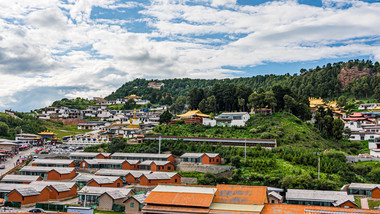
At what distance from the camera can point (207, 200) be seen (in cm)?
2416

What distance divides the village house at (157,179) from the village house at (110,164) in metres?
5.65

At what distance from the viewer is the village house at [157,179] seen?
37.2 metres

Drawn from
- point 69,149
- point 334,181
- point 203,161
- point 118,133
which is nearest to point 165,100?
point 118,133

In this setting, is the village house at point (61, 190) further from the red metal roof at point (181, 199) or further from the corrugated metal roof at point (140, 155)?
the red metal roof at point (181, 199)

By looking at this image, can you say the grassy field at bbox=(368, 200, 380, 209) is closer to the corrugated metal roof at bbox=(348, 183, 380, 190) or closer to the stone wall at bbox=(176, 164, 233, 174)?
the corrugated metal roof at bbox=(348, 183, 380, 190)

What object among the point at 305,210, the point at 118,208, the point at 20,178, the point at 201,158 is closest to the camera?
the point at 305,210

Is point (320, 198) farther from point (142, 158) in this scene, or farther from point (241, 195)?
point (142, 158)

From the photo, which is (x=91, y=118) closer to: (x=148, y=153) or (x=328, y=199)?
(x=148, y=153)

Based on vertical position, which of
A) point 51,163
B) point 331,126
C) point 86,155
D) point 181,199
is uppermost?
point 331,126

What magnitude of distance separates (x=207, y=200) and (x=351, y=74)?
83125mm

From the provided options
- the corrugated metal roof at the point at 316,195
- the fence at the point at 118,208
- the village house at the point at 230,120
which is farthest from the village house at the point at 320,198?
the village house at the point at 230,120

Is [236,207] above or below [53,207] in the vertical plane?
above

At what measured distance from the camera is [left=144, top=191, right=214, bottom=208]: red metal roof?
2402cm

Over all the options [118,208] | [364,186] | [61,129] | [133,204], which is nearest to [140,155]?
[118,208]
